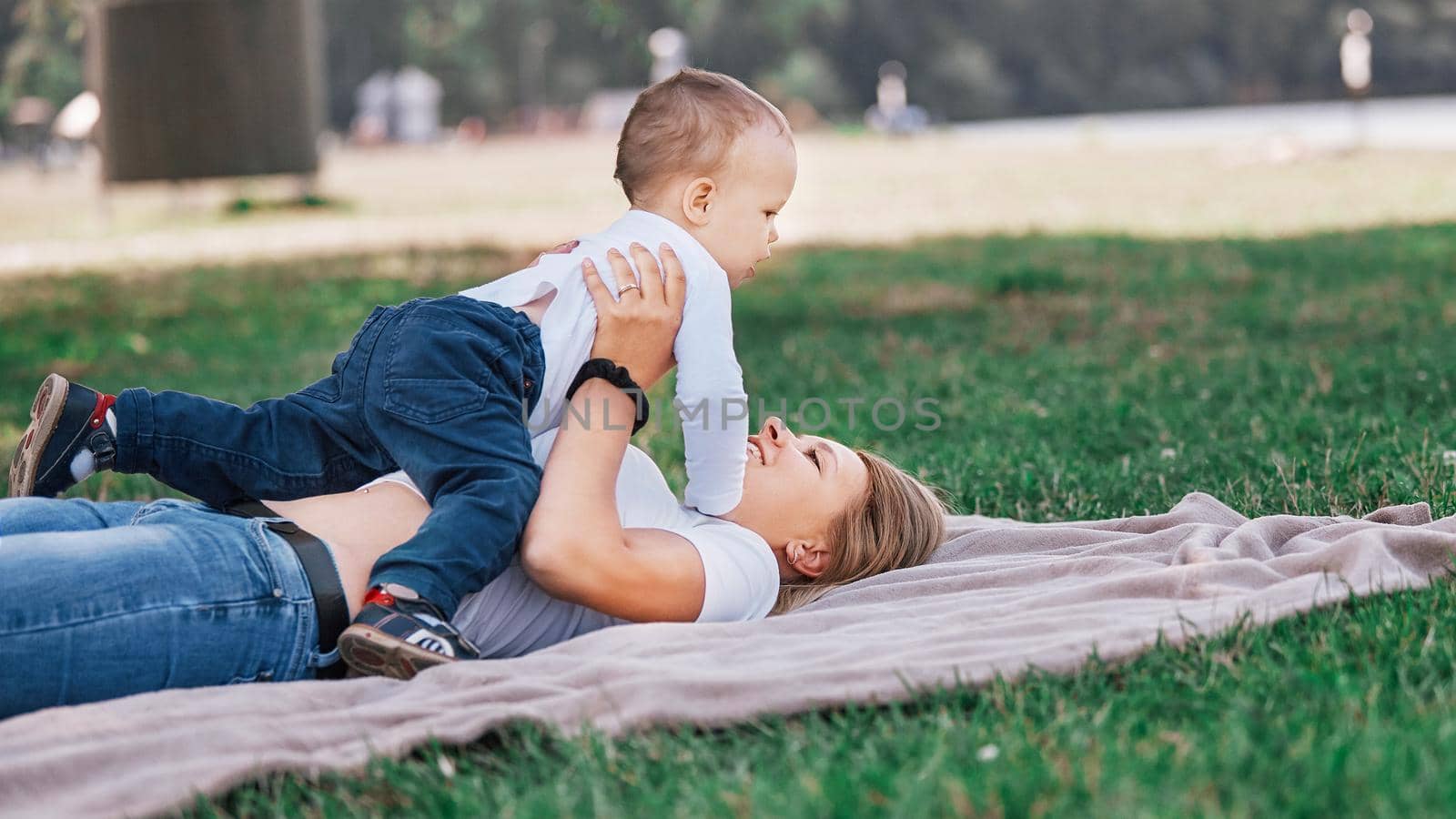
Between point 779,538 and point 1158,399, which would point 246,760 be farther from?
point 1158,399

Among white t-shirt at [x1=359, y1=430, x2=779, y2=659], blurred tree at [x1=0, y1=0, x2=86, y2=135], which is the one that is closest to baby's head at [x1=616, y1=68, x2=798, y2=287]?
white t-shirt at [x1=359, y1=430, x2=779, y2=659]

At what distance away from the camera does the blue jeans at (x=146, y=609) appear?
244 centimetres

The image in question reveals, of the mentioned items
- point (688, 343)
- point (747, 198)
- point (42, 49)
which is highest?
point (42, 49)

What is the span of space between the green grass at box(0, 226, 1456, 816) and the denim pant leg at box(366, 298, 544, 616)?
1.24ft

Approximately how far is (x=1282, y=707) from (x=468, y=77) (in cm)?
6367

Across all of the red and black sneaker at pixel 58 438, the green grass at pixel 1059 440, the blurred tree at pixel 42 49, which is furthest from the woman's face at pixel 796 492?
the blurred tree at pixel 42 49

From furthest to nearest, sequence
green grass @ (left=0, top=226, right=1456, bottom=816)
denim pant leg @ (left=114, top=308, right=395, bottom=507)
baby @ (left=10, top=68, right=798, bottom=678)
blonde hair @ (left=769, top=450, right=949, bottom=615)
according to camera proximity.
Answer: blonde hair @ (left=769, top=450, right=949, bottom=615)
denim pant leg @ (left=114, top=308, right=395, bottom=507)
baby @ (left=10, top=68, right=798, bottom=678)
green grass @ (left=0, top=226, right=1456, bottom=816)

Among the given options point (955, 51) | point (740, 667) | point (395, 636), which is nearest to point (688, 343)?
point (740, 667)

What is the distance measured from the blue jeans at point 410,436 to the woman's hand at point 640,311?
0.51ft

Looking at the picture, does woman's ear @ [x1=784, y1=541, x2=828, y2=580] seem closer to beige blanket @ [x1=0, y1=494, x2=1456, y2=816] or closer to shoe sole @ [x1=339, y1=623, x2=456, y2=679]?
beige blanket @ [x1=0, y1=494, x2=1456, y2=816]

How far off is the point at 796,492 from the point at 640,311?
0.53 meters

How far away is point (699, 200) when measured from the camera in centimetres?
324

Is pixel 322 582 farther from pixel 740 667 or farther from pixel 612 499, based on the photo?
pixel 740 667

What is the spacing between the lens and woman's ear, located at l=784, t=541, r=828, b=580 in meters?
3.22
